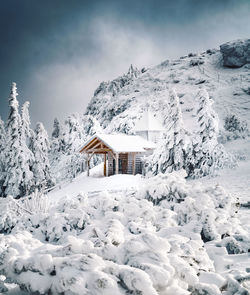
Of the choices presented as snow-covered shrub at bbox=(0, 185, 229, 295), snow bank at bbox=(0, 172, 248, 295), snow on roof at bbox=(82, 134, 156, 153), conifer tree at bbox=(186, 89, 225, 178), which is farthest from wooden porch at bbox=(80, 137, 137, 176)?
snow-covered shrub at bbox=(0, 185, 229, 295)

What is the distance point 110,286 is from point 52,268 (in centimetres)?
85

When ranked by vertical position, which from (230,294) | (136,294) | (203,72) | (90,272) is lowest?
(230,294)

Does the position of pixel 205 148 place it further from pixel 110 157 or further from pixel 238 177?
pixel 110 157

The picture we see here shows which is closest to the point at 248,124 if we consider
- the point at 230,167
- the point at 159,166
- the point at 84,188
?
the point at 230,167

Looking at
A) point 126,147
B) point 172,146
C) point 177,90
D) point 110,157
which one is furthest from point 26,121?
point 177,90

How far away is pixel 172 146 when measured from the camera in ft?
61.5

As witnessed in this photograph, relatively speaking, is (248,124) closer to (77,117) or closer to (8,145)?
(77,117)

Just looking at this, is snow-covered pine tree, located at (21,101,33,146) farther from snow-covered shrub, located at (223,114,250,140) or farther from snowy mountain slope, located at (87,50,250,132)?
snow-covered shrub, located at (223,114,250,140)

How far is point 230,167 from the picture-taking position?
59.3ft

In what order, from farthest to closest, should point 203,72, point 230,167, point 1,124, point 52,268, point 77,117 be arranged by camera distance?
point 203,72 → point 77,117 → point 1,124 → point 230,167 → point 52,268

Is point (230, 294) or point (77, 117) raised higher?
point (77, 117)

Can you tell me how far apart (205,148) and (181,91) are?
47294 mm

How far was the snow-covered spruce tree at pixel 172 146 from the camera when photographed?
18641 mm

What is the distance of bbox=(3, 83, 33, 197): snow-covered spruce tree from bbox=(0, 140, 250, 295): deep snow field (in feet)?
52.6
